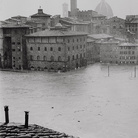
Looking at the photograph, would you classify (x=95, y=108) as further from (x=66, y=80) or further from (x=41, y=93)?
(x=66, y=80)

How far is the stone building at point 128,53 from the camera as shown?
5090 cm

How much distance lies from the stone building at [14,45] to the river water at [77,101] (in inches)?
181

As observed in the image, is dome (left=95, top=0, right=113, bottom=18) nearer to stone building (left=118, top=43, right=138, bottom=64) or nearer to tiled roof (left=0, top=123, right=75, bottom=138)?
stone building (left=118, top=43, right=138, bottom=64)

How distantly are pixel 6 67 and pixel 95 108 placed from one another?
1098 inches

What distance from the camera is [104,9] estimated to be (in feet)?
280

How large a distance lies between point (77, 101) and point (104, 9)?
62.5 meters

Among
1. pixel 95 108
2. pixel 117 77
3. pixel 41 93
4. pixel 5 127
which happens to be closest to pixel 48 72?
pixel 117 77

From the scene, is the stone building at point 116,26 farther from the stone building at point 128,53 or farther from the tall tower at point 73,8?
the stone building at point 128,53

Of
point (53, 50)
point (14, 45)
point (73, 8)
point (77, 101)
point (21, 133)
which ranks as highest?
point (73, 8)

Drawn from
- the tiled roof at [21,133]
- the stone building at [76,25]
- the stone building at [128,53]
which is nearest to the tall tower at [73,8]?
the stone building at [76,25]

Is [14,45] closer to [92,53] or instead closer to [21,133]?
[92,53]

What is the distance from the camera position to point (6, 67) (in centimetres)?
4919

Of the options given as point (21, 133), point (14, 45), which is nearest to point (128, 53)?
point (14, 45)

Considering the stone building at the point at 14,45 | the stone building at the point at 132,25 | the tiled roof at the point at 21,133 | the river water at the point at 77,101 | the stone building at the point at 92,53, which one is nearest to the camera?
the tiled roof at the point at 21,133
